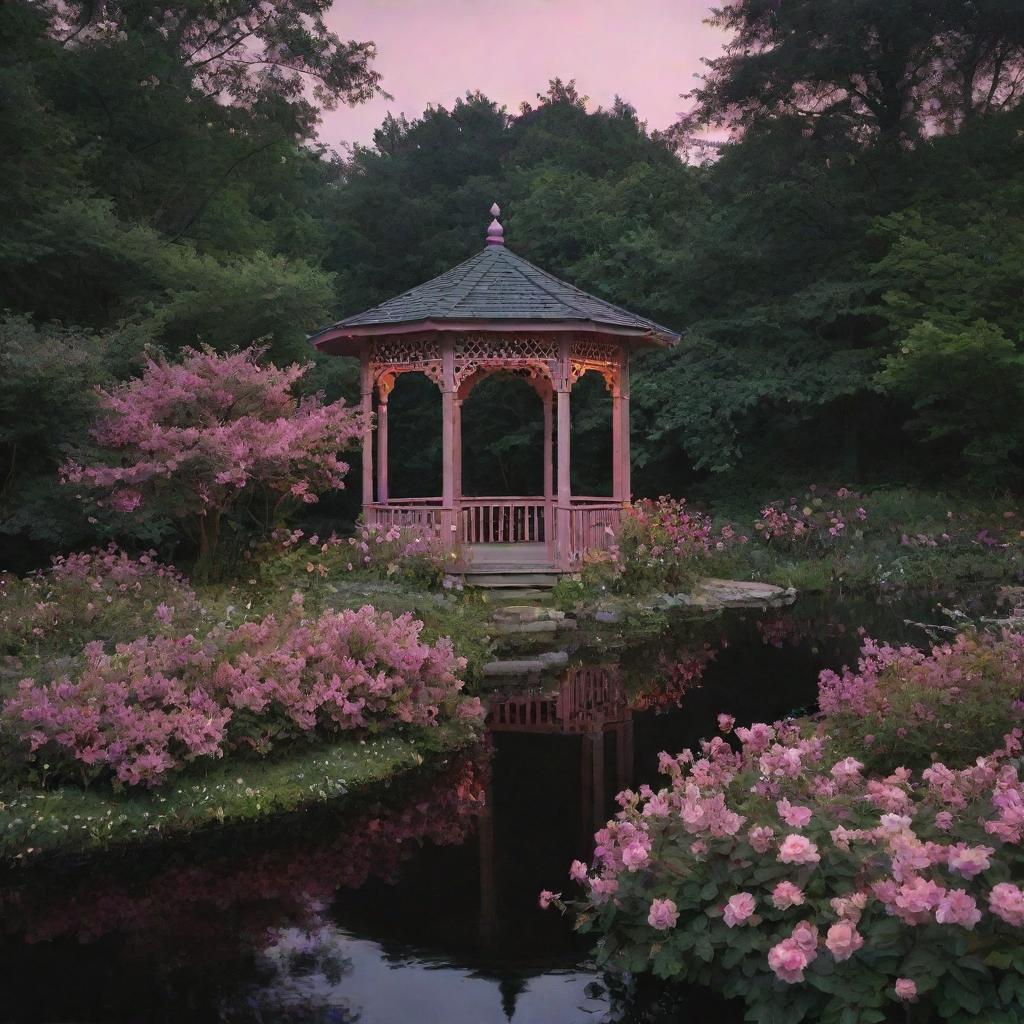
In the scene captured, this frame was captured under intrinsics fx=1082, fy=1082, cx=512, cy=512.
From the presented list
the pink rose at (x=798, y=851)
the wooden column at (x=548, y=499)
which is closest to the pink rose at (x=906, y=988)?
the pink rose at (x=798, y=851)

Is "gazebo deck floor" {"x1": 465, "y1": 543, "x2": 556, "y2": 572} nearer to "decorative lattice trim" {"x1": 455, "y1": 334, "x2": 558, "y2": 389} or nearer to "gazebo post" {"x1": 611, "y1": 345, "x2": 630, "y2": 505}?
"gazebo post" {"x1": 611, "y1": 345, "x2": 630, "y2": 505}

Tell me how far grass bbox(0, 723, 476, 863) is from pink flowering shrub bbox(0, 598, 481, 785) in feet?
0.40

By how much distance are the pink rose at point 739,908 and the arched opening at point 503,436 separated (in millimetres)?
21900

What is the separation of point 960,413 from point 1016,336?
156 centimetres

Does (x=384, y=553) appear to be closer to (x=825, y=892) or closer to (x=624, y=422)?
(x=624, y=422)

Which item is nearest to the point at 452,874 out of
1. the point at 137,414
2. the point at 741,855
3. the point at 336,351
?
the point at 741,855

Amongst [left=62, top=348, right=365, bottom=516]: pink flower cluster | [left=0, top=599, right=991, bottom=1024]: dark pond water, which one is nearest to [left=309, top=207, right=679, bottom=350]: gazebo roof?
[left=62, top=348, right=365, bottom=516]: pink flower cluster

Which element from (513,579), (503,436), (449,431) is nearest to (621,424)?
(449,431)

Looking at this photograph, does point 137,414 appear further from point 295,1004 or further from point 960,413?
point 960,413

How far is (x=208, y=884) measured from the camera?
505cm

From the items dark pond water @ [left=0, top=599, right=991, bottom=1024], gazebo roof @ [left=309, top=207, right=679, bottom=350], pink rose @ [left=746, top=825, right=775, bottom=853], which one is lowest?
dark pond water @ [left=0, top=599, right=991, bottom=1024]

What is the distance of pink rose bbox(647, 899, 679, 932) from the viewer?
11.8 feet

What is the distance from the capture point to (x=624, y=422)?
1483 cm

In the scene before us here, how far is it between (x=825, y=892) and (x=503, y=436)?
22.9m
